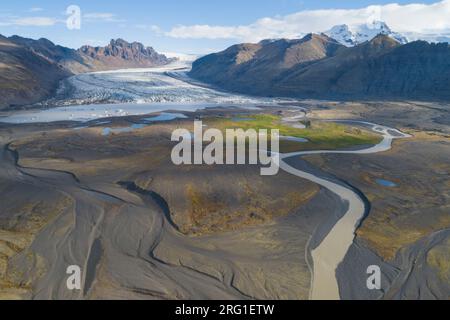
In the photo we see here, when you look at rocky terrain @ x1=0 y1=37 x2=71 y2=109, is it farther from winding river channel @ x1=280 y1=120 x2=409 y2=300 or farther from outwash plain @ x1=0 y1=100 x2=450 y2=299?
winding river channel @ x1=280 y1=120 x2=409 y2=300

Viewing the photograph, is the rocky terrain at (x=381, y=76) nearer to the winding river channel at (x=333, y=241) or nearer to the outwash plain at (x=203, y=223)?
the outwash plain at (x=203, y=223)

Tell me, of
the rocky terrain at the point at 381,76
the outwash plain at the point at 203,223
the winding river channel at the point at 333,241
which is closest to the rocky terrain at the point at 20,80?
the outwash plain at the point at 203,223

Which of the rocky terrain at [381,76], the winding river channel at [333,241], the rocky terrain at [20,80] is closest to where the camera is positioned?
the winding river channel at [333,241]

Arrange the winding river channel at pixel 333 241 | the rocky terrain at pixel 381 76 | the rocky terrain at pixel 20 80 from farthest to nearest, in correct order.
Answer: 1. the rocky terrain at pixel 381 76
2. the rocky terrain at pixel 20 80
3. the winding river channel at pixel 333 241

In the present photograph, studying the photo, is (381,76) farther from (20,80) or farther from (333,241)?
(333,241)

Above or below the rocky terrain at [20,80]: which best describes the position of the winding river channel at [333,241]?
below

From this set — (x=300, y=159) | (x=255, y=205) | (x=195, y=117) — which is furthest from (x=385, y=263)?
(x=195, y=117)

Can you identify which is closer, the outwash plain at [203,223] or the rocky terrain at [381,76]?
the outwash plain at [203,223]

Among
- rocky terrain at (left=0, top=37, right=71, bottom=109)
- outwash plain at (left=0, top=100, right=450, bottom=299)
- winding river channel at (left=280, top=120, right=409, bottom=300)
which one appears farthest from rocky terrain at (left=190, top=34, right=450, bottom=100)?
winding river channel at (left=280, top=120, right=409, bottom=300)

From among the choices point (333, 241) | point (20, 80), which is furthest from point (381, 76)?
point (333, 241)

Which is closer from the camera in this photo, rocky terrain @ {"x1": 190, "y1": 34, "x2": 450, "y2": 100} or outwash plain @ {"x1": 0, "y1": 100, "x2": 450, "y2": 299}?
outwash plain @ {"x1": 0, "y1": 100, "x2": 450, "y2": 299}

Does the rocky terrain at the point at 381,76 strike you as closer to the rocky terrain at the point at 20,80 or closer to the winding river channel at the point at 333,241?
the rocky terrain at the point at 20,80
